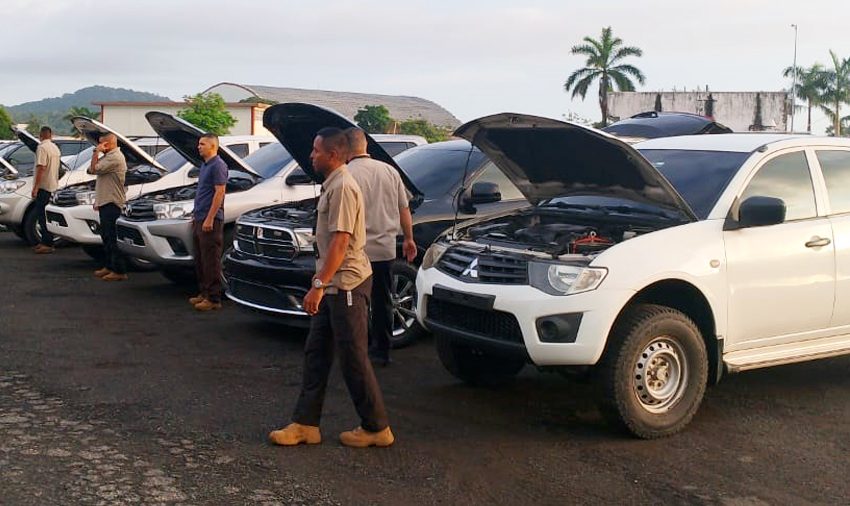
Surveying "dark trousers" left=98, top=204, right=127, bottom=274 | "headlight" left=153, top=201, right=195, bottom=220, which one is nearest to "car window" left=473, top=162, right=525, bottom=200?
"headlight" left=153, top=201, right=195, bottom=220

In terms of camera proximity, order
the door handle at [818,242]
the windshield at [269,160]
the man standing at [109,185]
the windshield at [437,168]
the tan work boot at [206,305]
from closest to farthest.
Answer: the door handle at [818,242]
the windshield at [437,168]
the tan work boot at [206,305]
the windshield at [269,160]
the man standing at [109,185]

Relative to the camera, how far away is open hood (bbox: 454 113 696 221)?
6191 millimetres

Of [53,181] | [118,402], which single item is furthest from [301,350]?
[53,181]

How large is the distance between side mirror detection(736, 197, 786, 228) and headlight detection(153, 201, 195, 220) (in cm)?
628

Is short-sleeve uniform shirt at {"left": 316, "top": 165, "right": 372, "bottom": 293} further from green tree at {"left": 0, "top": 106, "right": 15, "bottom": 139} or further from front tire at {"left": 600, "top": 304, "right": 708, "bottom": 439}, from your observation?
green tree at {"left": 0, "top": 106, "right": 15, "bottom": 139}

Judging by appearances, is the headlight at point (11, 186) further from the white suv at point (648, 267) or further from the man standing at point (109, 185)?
the white suv at point (648, 267)

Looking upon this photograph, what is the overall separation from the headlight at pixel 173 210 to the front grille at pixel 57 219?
2707 mm

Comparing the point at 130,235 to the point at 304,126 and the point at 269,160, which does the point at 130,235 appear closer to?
the point at 269,160

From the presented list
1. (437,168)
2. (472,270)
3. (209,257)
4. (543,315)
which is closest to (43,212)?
(209,257)

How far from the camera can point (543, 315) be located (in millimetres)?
5672

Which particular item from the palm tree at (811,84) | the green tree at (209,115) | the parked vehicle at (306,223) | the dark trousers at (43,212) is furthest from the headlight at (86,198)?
the palm tree at (811,84)

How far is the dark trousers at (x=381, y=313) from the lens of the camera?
766 centimetres

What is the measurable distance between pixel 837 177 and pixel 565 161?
197 cm

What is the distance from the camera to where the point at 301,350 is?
8.35 meters
